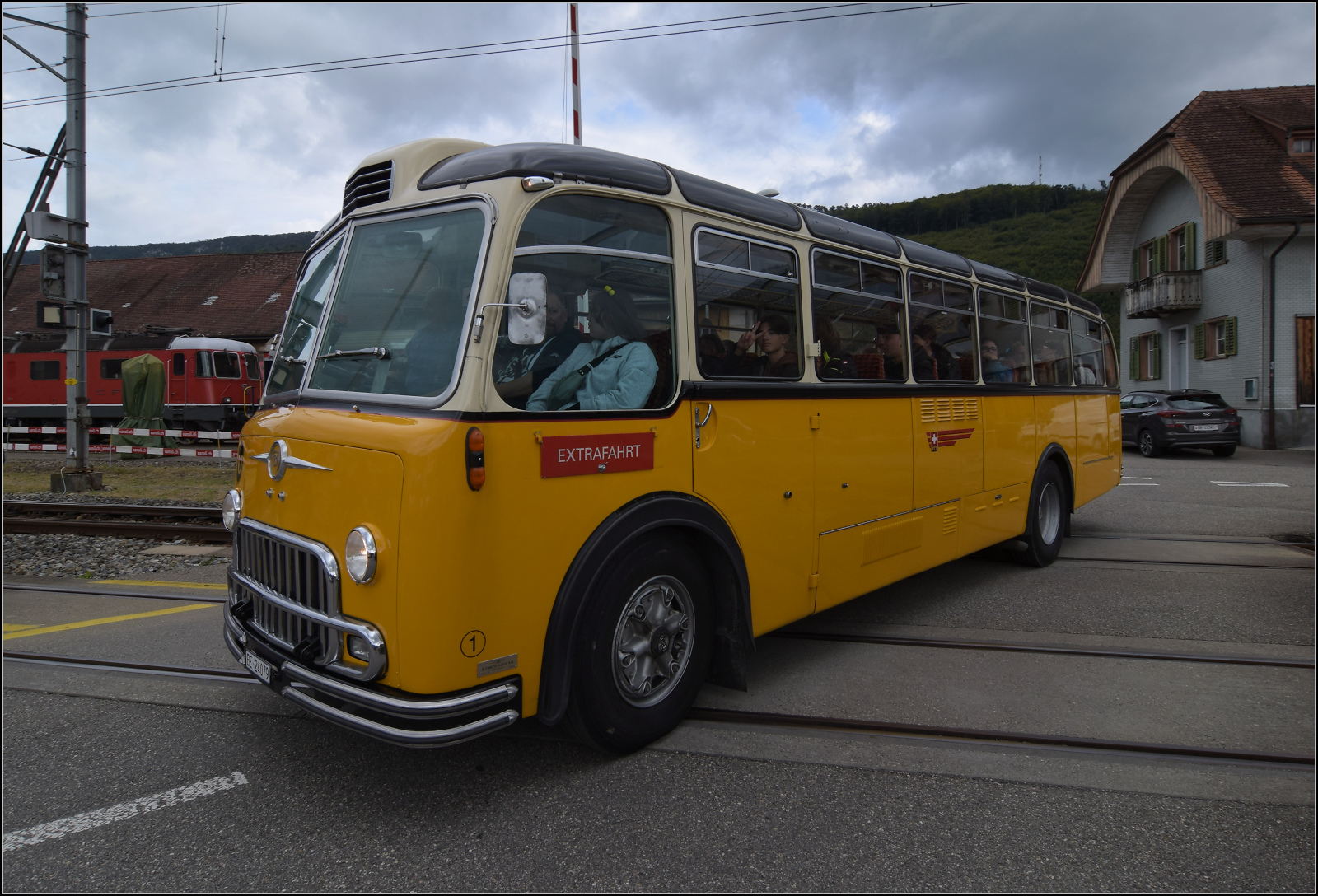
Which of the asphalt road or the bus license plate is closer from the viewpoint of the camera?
the asphalt road

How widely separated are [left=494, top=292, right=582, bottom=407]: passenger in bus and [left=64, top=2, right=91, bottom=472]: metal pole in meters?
11.5

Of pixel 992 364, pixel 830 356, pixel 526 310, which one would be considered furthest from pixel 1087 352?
pixel 526 310

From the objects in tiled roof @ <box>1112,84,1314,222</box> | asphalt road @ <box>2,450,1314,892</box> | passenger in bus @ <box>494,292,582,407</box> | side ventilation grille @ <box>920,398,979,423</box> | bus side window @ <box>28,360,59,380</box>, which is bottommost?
asphalt road @ <box>2,450,1314,892</box>

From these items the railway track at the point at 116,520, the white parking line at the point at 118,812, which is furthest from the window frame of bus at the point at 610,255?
the railway track at the point at 116,520

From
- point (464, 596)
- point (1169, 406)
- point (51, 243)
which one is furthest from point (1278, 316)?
point (51, 243)

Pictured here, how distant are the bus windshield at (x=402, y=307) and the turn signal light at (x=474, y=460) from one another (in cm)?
24

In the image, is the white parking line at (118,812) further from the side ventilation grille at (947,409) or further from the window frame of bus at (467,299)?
the side ventilation grille at (947,409)

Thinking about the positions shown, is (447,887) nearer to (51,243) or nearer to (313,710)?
(313,710)

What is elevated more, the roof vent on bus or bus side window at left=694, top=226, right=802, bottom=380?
the roof vent on bus

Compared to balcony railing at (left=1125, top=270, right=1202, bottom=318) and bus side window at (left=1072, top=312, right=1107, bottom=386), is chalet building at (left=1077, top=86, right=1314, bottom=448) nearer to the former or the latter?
balcony railing at (left=1125, top=270, right=1202, bottom=318)

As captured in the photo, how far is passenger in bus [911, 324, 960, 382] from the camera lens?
543cm

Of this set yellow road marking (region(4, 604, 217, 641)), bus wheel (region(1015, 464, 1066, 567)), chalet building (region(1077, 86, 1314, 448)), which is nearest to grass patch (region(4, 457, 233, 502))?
yellow road marking (region(4, 604, 217, 641))

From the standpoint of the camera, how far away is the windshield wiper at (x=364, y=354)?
318cm

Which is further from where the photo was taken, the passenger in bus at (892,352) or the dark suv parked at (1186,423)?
the dark suv parked at (1186,423)
